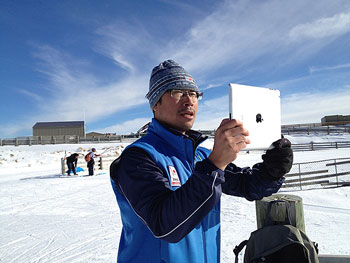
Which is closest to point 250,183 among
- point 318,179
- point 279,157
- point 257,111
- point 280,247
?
point 279,157

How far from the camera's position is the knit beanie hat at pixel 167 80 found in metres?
1.52

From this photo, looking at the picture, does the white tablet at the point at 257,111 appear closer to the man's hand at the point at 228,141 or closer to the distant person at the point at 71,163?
the man's hand at the point at 228,141

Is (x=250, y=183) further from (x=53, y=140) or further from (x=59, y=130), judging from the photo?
(x=59, y=130)

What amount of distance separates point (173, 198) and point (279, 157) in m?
0.90

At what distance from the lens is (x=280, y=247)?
178cm

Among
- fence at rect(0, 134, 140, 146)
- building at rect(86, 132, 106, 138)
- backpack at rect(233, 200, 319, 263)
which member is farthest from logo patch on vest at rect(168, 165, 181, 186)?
building at rect(86, 132, 106, 138)

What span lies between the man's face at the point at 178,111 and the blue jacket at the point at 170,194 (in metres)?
0.07

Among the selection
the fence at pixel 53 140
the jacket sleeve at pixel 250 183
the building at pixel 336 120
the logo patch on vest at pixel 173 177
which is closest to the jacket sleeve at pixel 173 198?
the logo patch on vest at pixel 173 177

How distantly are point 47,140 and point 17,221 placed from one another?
28.8 meters

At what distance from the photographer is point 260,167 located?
5.82ft

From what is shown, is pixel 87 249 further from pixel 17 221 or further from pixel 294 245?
pixel 294 245

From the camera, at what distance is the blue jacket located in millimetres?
955

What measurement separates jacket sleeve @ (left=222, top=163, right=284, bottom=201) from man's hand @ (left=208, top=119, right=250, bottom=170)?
Answer: 2.82 feet

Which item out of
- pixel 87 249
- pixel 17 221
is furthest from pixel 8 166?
pixel 87 249
